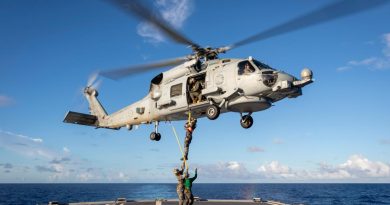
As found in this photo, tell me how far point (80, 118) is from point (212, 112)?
1185cm

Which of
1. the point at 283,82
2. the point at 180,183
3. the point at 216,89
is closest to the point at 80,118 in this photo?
the point at 216,89

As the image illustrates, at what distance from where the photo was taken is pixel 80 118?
2600cm

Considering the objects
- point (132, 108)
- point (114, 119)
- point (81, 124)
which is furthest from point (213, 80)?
point (81, 124)

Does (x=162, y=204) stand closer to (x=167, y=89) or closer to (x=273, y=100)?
(x=167, y=89)

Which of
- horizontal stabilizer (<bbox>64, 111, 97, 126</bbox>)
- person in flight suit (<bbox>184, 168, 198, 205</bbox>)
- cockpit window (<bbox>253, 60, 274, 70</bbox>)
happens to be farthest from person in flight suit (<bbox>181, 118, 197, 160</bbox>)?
horizontal stabilizer (<bbox>64, 111, 97, 126</bbox>)

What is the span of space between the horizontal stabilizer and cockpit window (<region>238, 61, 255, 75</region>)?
43.1ft

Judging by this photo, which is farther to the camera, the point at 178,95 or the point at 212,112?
the point at 178,95

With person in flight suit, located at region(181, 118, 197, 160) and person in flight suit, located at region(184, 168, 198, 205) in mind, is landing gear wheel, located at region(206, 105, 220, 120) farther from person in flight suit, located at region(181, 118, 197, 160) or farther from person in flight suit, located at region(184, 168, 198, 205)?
person in flight suit, located at region(184, 168, 198, 205)

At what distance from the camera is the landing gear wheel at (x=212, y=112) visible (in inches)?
727

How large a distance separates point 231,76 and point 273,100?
2457mm

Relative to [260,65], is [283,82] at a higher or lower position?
lower

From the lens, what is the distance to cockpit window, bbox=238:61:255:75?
1783 centimetres

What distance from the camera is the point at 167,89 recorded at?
20.8m

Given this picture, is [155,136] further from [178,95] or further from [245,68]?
[245,68]
